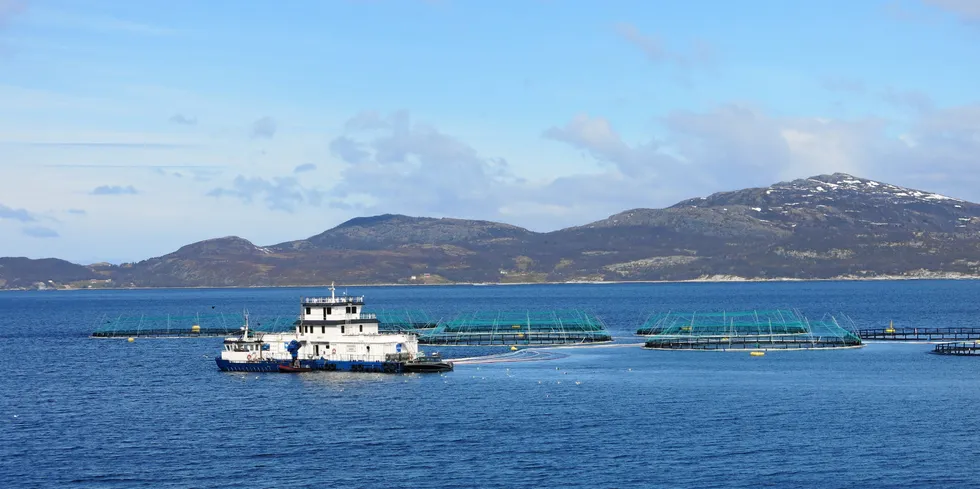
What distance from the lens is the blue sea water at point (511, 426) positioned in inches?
2761

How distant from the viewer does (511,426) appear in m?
87.0

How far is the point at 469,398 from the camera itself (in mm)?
102500

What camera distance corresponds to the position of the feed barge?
404ft

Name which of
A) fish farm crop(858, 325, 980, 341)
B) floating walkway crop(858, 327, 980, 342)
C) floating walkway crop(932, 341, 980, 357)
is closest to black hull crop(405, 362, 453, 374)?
floating walkway crop(932, 341, 980, 357)

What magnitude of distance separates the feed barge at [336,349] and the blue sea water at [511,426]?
288cm

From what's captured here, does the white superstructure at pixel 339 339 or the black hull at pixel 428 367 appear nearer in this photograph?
the black hull at pixel 428 367

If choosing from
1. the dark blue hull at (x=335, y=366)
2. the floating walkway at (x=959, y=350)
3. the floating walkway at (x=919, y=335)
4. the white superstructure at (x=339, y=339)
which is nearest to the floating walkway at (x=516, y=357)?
the white superstructure at (x=339, y=339)

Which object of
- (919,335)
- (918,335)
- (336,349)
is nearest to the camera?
(336,349)

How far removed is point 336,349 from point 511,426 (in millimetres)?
42400

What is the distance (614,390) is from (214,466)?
1792 inches

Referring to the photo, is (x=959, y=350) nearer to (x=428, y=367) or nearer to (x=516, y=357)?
(x=516, y=357)

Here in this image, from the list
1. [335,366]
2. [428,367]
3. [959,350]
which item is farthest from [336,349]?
[959,350]

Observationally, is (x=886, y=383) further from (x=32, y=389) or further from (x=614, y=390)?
(x=32, y=389)

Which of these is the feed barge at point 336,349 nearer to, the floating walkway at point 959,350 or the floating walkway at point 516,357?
the floating walkway at point 516,357
